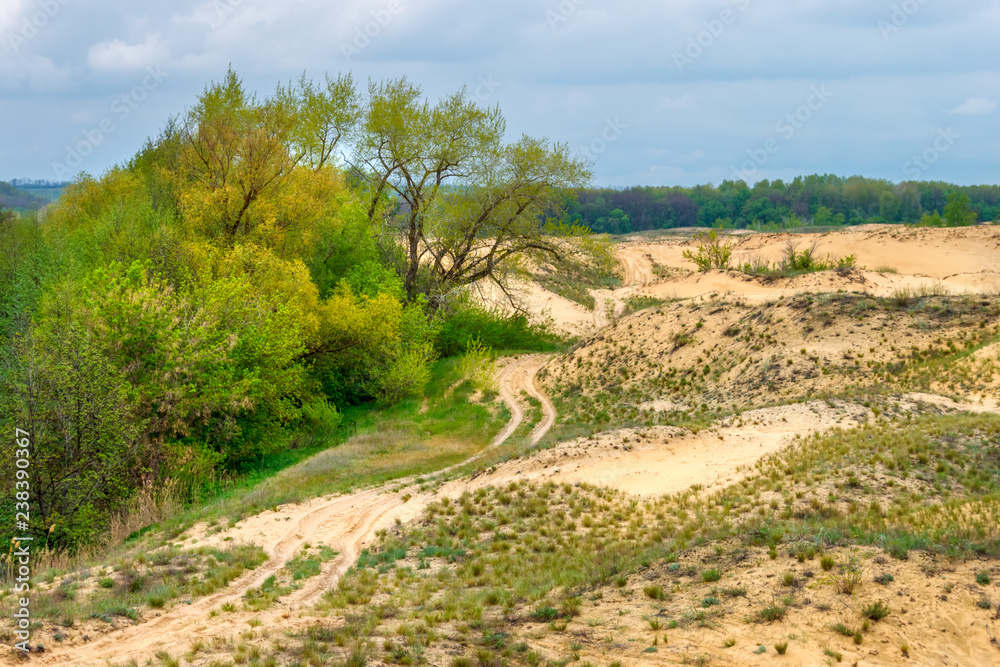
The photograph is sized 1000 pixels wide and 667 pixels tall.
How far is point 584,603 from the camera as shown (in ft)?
32.9

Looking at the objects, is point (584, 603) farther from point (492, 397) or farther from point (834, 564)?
point (492, 397)

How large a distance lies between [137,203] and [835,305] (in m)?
26.1

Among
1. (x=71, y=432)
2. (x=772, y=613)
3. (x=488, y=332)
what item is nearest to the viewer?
(x=772, y=613)

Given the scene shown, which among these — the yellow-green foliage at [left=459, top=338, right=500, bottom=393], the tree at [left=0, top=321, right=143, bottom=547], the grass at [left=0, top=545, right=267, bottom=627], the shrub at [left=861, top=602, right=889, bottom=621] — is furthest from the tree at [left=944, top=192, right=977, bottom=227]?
the grass at [left=0, top=545, right=267, bottom=627]

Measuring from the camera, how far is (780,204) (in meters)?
121

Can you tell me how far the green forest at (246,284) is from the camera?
1759cm

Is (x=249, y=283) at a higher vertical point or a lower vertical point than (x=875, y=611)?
higher

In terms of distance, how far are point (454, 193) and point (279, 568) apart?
2549 cm

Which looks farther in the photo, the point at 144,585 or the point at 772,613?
the point at 144,585

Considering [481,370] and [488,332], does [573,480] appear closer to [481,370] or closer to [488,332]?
[481,370]

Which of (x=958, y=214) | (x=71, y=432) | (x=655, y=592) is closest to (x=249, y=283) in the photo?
(x=71, y=432)

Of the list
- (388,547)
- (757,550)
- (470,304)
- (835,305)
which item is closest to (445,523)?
(388,547)

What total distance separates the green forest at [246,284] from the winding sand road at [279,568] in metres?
4.29

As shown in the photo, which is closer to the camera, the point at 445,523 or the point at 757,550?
the point at 757,550
